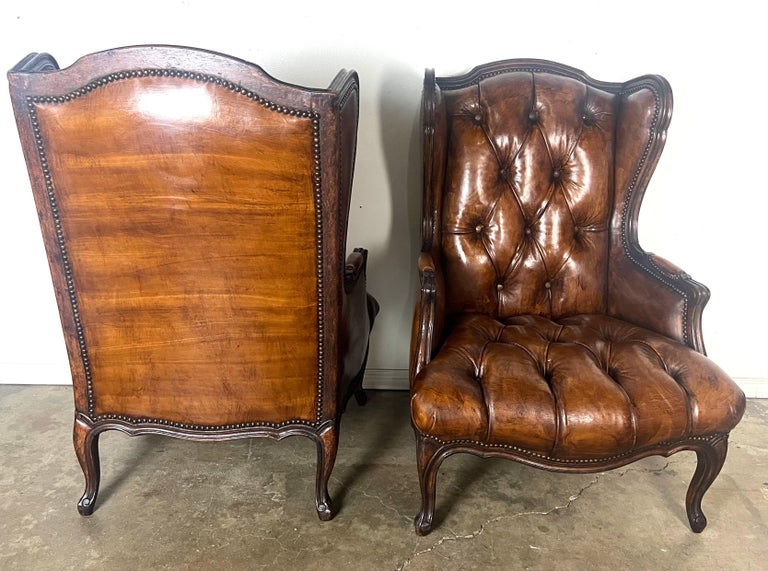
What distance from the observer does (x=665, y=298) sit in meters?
1.49

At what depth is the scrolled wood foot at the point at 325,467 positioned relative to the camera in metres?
1.38

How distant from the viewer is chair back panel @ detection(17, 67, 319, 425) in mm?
1062

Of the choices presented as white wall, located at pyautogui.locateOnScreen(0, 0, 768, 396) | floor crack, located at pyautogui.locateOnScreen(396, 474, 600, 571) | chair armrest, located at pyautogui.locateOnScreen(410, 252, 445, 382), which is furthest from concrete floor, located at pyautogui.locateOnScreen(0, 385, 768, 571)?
white wall, located at pyautogui.locateOnScreen(0, 0, 768, 396)

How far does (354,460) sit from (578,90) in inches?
51.7

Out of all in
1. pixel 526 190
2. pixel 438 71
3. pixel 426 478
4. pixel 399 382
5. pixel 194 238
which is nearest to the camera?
pixel 194 238

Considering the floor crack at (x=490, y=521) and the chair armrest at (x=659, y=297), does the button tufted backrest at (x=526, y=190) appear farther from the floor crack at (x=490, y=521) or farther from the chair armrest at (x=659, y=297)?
the floor crack at (x=490, y=521)

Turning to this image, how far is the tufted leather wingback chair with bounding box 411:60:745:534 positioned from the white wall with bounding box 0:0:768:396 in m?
0.16

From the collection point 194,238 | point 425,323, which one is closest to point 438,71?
point 425,323

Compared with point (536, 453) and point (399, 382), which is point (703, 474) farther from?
point (399, 382)

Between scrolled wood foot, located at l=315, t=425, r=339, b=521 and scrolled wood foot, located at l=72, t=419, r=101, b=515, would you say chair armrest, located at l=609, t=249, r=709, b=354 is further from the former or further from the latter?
scrolled wood foot, located at l=72, t=419, r=101, b=515

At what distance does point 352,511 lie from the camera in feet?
4.84

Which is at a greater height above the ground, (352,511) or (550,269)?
(550,269)

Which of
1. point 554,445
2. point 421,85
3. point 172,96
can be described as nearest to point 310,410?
point 554,445

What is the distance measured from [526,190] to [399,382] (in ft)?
2.89
